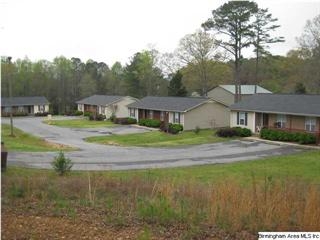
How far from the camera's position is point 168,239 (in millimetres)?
7016

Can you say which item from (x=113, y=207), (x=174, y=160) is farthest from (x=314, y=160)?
(x=113, y=207)

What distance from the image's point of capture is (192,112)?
41688 millimetres

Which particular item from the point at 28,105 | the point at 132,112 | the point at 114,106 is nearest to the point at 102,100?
the point at 114,106

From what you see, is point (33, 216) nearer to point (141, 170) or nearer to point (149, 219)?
point (149, 219)

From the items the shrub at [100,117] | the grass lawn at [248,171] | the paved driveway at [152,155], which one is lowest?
the grass lawn at [248,171]

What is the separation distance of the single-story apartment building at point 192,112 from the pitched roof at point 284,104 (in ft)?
14.9

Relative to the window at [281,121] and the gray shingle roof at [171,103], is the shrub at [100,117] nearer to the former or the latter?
the gray shingle roof at [171,103]

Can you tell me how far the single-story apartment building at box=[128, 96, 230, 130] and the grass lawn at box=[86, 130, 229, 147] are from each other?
1.81m

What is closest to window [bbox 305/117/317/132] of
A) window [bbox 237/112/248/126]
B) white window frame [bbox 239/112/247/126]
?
window [bbox 237/112/248/126]

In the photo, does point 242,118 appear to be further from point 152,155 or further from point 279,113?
point 152,155

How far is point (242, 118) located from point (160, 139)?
7.88 metres

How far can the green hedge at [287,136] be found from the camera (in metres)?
30.1

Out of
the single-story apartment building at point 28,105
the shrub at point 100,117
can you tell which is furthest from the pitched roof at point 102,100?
the single-story apartment building at point 28,105

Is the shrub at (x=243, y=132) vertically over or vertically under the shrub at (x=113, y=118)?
under
